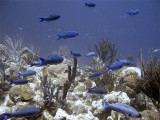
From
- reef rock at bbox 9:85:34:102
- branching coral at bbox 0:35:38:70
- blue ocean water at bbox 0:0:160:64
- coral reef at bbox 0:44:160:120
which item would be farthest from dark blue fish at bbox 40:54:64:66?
blue ocean water at bbox 0:0:160:64

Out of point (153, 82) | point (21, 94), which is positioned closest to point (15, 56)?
point (21, 94)

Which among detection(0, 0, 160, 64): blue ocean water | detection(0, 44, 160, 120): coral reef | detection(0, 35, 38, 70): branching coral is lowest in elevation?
detection(0, 44, 160, 120): coral reef

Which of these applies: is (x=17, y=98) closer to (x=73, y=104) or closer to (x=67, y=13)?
(x=73, y=104)

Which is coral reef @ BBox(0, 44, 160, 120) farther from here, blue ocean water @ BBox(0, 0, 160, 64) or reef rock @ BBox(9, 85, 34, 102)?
blue ocean water @ BBox(0, 0, 160, 64)

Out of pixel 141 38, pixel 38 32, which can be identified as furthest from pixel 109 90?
pixel 141 38

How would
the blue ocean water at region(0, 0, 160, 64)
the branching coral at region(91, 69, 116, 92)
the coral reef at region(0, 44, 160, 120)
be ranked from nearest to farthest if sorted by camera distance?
the coral reef at region(0, 44, 160, 120) → the branching coral at region(91, 69, 116, 92) → the blue ocean water at region(0, 0, 160, 64)

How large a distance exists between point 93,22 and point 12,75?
11797cm

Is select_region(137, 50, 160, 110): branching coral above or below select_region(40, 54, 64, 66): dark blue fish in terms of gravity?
below

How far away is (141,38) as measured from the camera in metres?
139

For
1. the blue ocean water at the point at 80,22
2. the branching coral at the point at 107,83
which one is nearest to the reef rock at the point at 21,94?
the branching coral at the point at 107,83

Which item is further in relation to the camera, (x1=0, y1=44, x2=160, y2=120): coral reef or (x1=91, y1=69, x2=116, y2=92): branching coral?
(x1=91, y1=69, x2=116, y2=92): branching coral

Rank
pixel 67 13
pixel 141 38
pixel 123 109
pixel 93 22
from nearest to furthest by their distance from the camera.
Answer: pixel 123 109, pixel 67 13, pixel 93 22, pixel 141 38

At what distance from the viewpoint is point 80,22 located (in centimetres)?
10981

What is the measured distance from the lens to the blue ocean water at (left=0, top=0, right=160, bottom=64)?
61.8 m
